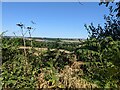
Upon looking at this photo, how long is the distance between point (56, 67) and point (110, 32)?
6.80 feet

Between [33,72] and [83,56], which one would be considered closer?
[33,72]

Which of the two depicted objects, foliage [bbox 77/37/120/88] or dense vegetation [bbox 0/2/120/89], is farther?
dense vegetation [bbox 0/2/120/89]

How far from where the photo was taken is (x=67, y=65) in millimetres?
7582

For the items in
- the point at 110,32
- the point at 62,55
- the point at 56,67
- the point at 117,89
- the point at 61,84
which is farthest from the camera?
the point at 110,32

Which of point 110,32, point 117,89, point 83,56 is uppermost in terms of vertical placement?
point 110,32

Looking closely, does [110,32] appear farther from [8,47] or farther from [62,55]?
[8,47]

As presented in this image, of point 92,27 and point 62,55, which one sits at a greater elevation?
point 92,27

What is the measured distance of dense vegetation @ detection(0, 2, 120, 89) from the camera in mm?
6914

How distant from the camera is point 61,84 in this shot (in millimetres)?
6992

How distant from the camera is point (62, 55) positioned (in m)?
7.97

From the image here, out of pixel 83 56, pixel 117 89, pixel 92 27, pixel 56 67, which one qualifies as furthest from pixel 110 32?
pixel 117 89

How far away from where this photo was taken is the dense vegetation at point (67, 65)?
6914 millimetres

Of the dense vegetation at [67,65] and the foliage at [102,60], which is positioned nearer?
the foliage at [102,60]

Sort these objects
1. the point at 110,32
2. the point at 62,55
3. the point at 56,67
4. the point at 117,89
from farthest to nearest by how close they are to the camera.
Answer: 1. the point at 110,32
2. the point at 62,55
3. the point at 56,67
4. the point at 117,89
